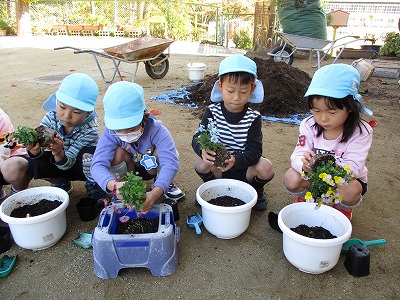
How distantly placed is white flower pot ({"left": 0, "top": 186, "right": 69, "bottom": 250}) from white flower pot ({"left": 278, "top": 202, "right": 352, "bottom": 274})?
1.21 metres

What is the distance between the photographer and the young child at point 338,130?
1711 millimetres

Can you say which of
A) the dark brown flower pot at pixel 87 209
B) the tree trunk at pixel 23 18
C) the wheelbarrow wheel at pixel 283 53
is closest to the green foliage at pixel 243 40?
the wheelbarrow wheel at pixel 283 53

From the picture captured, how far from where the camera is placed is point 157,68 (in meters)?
6.21

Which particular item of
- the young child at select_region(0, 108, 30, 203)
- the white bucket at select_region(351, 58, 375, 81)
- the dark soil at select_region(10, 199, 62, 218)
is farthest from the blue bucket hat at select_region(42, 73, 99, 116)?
the white bucket at select_region(351, 58, 375, 81)

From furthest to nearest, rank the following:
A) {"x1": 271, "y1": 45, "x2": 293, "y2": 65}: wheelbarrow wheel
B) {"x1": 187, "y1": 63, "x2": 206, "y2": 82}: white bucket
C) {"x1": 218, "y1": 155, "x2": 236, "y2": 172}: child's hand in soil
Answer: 1. {"x1": 271, "y1": 45, "x2": 293, "y2": 65}: wheelbarrow wheel
2. {"x1": 187, "y1": 63, "x2": 206, "y2": 82}: white bucket
3. {"x1": 218, "y1": 155, "x2": 236, "y2": 172}: child's hand in soil

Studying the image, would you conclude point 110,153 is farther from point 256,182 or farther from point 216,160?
point 256,182

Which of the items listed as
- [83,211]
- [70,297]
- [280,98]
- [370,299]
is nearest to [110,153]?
[83,211]

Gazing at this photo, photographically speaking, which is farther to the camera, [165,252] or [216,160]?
[216,160]

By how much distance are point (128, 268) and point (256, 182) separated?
965 millimetres

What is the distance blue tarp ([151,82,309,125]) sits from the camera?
13.0 ft

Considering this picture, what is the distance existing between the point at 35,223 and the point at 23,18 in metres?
15.1

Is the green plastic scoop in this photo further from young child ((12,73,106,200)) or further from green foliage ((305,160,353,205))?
young child ((12,73,106,200))

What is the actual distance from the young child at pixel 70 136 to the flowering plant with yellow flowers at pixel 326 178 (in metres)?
1.35

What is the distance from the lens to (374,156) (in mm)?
3016
